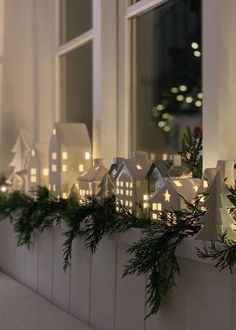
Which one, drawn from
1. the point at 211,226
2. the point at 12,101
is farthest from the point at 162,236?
the point at 12,101

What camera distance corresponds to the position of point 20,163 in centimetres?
203

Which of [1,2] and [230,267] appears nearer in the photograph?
[230,267]

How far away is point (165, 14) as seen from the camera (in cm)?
153

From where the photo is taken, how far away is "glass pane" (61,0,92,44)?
74.9 inches

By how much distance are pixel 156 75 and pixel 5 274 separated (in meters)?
0.90

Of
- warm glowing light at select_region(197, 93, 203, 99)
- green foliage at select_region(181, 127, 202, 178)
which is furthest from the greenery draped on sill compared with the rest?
warm glowing light at select_region(197, 93, 203, 99)

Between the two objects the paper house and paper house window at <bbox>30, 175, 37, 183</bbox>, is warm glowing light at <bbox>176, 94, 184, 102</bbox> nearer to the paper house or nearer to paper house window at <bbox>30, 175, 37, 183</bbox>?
the paper house

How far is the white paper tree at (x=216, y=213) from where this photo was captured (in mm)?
962

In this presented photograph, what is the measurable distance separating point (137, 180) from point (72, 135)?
464mm

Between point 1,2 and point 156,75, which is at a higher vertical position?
point 1,2

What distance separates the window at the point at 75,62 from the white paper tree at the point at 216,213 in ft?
3.06

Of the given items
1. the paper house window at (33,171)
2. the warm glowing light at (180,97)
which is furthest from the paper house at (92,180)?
the paper house window at (33,171)

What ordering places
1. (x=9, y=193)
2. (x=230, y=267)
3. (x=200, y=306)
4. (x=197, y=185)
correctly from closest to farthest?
(x=230, y=267) < (x=200, y=306) < (x=197, y=185) < (x=9, y=193)

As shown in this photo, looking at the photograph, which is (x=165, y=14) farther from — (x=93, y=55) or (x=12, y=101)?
(x=12, y=101)
